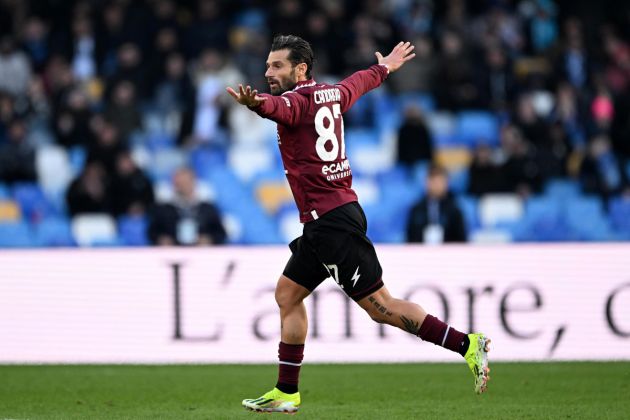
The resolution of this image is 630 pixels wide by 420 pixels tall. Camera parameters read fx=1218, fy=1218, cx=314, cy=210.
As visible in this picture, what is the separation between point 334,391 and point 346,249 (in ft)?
6.59

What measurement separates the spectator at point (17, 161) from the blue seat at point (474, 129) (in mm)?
5552

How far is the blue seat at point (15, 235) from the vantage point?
1427 centimetres

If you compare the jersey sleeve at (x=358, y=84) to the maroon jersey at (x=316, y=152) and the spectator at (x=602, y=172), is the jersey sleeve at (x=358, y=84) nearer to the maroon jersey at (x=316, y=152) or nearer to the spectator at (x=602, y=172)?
the maroon jersey at (x=316, y=152)

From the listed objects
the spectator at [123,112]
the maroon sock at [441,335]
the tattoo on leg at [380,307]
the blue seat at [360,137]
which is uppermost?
Answer: the spectator at [123,112]

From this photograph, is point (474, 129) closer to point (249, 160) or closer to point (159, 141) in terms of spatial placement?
point (249, 160)

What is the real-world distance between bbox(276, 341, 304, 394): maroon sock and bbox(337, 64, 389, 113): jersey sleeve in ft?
4.80

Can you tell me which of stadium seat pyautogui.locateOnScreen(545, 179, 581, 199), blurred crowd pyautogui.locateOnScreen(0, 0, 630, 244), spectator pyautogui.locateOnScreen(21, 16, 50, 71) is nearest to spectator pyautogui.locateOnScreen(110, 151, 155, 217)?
blurred crowd pyautogui.locateOnScreen(0, 0, 630, 244)

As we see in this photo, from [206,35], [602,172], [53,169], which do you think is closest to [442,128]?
[602,172]

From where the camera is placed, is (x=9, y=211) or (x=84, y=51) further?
(x=84, y=51)

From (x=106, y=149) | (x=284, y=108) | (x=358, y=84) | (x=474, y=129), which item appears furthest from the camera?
(x=474, y=129)

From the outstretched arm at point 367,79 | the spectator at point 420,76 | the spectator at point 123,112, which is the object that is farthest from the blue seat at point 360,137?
the outstretched arm at point 367,79

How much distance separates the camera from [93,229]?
1434 cm

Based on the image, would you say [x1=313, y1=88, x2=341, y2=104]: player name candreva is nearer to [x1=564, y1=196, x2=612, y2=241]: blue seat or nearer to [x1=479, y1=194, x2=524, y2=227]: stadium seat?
[x1=479, y1=194, x2=524, y2=227]: stadium seat

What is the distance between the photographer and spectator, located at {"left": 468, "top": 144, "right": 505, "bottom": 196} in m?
14.7
